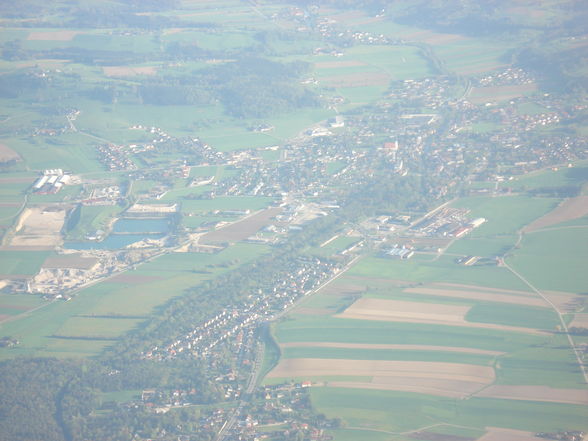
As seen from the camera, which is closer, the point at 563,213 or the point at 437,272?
the point at 437,272

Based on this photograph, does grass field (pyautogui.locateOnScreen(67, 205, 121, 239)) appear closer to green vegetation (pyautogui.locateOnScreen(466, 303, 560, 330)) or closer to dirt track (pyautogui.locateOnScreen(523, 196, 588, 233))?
green vegetation (pyautogui.locateOnScreen(466, 303, 560, 330))

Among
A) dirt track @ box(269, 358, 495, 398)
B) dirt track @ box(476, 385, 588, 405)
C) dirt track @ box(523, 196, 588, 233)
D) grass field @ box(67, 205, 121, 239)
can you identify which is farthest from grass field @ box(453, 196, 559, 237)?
grass field @ box(67, 205, 121, 239)

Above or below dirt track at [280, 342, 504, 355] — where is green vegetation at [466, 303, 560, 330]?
above

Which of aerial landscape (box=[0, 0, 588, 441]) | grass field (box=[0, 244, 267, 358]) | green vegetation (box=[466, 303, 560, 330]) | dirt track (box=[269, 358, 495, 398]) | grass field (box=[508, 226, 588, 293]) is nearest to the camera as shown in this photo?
dirt track (box=[269, 358, 495, 398])

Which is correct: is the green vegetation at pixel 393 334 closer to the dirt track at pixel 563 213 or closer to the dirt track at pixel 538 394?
the dirt track at pixel 538 394

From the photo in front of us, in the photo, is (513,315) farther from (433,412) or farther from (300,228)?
(300,228)

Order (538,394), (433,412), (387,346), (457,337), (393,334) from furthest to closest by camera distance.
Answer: (393,334) < (457,337) < (387,346) < (538,394) < (433,412)

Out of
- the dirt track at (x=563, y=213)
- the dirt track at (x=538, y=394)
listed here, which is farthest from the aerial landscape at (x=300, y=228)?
the dirt track at (x=563, y=213)

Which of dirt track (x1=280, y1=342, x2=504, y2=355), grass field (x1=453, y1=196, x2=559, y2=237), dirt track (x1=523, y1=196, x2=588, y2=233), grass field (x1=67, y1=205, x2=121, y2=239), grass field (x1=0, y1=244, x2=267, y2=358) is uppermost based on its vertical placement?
dirt track (x1=523, y1=196, x2=588, y2=233)

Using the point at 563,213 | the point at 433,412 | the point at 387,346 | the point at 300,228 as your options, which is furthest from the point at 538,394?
the point at 300,228

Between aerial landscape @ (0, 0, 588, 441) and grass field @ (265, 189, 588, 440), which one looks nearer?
grass field @ (265, 189, 588, 440)
